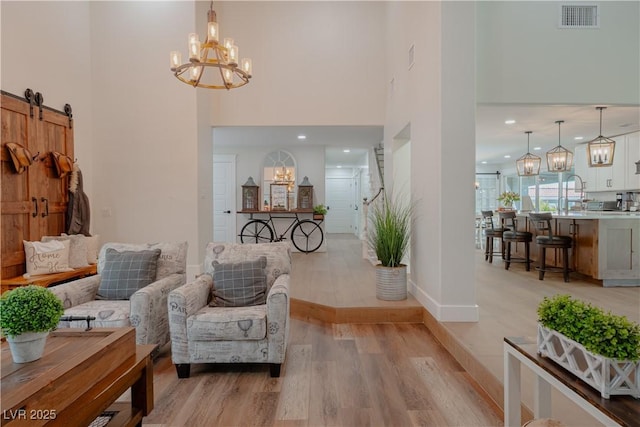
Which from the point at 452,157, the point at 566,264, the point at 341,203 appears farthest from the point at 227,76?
the point at 341,203

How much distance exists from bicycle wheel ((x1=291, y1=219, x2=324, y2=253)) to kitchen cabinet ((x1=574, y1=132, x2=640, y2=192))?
17.6ft

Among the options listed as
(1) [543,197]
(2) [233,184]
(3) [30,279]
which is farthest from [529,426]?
(1) [543,197]

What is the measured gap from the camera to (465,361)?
2.67 metres

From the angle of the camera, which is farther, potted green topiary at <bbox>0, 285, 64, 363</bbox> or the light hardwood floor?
the light hardwood floor

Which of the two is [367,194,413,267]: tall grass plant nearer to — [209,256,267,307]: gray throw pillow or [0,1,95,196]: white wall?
[209,256,267,307]: gray throw pillow

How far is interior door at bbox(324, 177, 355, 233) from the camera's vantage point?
12.8 meters

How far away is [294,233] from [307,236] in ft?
1.04

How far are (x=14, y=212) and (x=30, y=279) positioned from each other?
86 cm

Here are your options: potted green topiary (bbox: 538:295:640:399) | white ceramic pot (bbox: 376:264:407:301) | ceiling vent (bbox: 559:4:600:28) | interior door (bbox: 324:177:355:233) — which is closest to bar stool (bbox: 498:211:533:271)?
white ceramic pot (bbox: 376:264:407:301)

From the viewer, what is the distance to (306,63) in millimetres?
6176

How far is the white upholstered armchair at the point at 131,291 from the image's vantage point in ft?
8.71

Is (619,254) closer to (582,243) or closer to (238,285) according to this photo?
(582,243)

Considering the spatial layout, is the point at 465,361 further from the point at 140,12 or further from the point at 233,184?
the point at 233,184

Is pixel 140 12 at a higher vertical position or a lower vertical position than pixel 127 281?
higher
